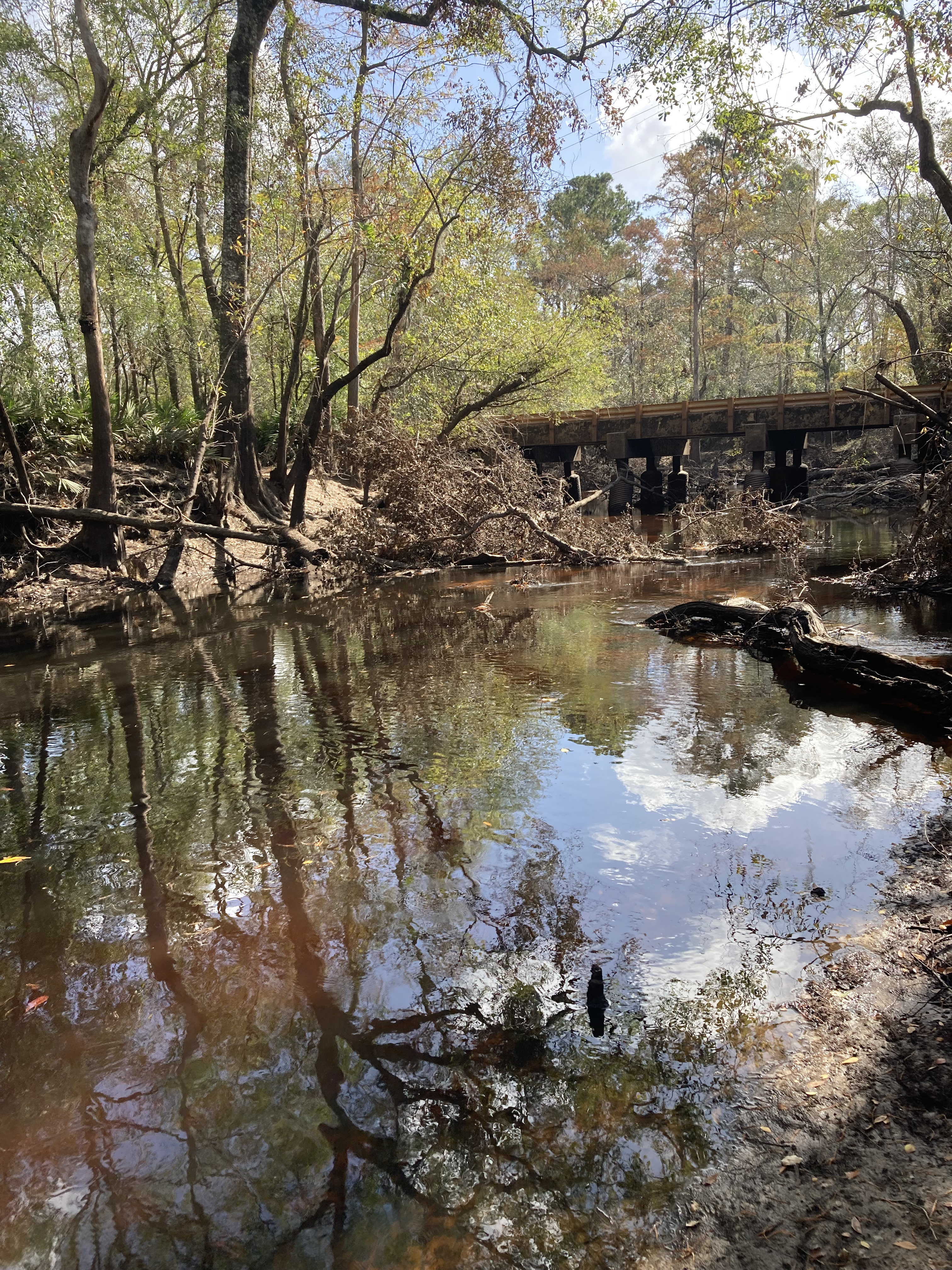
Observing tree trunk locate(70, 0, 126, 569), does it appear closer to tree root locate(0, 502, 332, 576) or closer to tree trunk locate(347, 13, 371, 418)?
tree root locate(0, 502, 332, 576)

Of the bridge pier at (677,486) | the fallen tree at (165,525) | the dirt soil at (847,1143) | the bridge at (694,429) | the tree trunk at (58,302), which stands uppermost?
the tree trunk at (58,302)

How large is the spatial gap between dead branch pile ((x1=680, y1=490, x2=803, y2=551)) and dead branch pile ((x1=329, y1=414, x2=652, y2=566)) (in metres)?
2.03

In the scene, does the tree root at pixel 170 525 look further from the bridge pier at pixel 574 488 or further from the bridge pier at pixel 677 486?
the bridge pier at pixel 677 486

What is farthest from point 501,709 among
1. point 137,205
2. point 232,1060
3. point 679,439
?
point 679,439

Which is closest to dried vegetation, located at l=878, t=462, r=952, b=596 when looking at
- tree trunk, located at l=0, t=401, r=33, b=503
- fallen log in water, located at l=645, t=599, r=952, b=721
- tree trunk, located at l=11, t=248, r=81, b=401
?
fallen log in water, located at l=645, t=599, r=952, b=721

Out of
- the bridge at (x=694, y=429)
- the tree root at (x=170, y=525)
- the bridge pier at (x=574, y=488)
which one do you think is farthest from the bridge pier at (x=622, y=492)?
the tree root at (x=170, y=525)

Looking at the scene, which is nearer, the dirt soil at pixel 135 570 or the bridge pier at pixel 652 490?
the dirt soil at pixel 135 570

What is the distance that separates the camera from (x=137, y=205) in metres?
22.3

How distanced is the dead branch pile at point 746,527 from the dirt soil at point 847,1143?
1429cm

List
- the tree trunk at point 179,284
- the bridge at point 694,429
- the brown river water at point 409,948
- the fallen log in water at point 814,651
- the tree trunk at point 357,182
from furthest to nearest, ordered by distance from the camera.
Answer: the bridge at point 694,429 → the tree trunk at point 179,284 → the tree trunk at point 357,182 → the fallen log in water at point 814,651 → the brown river water at point 409,948

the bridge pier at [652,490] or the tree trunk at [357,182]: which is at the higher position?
the tree trunk at [357,182]

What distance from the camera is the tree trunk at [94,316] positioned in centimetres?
1215

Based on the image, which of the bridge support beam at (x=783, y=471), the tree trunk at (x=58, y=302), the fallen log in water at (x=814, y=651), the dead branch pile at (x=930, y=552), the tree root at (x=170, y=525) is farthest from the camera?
the bridge support beam at (x=783, y=471)

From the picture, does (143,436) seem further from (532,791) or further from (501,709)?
(532,791)
